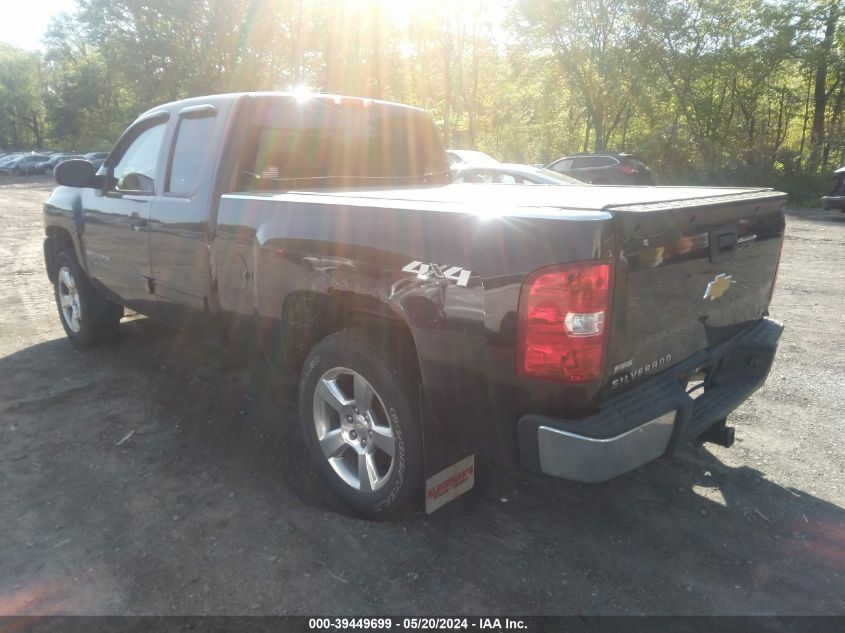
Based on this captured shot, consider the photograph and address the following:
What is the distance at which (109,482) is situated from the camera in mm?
3363

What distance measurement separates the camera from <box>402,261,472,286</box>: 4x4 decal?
2309 mm

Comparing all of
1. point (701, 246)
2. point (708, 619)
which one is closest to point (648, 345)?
point (701, 246)

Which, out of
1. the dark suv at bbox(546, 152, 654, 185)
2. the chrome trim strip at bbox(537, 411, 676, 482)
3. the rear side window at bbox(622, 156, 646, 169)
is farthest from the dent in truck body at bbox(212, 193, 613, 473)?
the rear side window at bbox(622, 156, 646, 169)

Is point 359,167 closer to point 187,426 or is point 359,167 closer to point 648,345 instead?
Result: point 187,426

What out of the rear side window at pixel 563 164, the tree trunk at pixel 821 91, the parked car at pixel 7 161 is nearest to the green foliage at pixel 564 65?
the tree trunk at pixel 821 91

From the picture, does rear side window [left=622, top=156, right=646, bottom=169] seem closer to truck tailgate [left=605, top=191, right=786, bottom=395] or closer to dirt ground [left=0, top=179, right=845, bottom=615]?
dirt ground [left=0, top=179, right=845, bottom=615]

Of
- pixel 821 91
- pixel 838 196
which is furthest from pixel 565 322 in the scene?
pixel 821 91

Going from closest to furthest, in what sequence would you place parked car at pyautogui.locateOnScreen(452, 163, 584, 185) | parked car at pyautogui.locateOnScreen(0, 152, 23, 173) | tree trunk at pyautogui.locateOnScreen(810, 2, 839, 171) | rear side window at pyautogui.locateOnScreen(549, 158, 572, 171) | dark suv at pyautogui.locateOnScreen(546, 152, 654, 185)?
1. parked car at pyautogui.locateOnScreen(452, 163, 584, 185)
2. dark suv at pyautogui.locateOnScreen(546, 152, 654, 185)
3. rear side window at pyautogui.locateOnScreen(549, 158, 572, 171)
4. tree trunk at pyautogui.locateOnScreen(810, 2, 839, 171)
5. parked car at pyautogui.locateOnScreen(0, 152, 23, 173)

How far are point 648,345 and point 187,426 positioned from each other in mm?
2945

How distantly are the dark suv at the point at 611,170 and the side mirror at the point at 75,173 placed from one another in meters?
14.5

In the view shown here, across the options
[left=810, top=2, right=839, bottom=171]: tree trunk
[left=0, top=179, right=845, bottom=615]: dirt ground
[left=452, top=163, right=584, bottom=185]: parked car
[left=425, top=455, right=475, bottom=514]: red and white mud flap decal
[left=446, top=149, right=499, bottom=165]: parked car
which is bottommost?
[left=0, top=179, right=845, bottom=615]: dirt ground

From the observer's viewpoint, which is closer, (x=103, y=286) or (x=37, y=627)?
(x=37, y=627)

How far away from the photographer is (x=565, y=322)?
7.07 feet

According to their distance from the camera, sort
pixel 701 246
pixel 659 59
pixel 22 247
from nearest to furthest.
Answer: pixel 701 246 → pixel 22 247 → pixel 659 59
